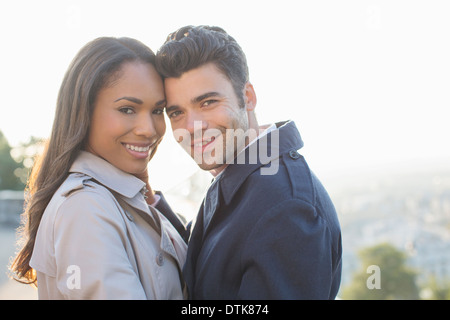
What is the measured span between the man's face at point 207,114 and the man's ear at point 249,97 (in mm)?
146

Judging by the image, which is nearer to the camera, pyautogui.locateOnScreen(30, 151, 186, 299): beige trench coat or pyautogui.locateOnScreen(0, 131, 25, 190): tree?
pyautogui.locateOnScreen(30, 151, 186, 299): beige trench coat

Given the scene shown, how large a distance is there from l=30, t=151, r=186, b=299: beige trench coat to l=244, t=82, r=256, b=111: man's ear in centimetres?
80

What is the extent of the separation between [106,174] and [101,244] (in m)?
0.42

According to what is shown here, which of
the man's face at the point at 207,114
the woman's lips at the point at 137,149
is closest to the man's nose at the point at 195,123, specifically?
the man's face at the point at 207,114

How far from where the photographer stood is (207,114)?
7.27ft

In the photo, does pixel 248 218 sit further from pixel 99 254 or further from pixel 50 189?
pixel 50 189

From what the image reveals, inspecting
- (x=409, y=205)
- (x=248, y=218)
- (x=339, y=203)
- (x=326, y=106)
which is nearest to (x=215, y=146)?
(x=248, y=218)

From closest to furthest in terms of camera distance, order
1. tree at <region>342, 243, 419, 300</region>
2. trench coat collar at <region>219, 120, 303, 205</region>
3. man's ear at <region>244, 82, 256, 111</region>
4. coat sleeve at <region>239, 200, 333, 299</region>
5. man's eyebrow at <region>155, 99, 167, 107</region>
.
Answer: coat sleeve at <region>239, 200, 333, 299</region>
trench coat collar at <region>219, 120, 303, 205</region>
man's eyebrow at <region>155, 99, 167, 107</region>
man's ear at <region>244, 82, 256, 111</region>
tree at <region>342, 243, 419, 300</region>

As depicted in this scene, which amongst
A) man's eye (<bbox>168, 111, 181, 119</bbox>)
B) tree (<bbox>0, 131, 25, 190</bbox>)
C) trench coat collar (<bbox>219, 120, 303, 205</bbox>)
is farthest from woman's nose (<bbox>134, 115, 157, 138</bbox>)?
tree (<bbox>0, 131, 25, 190</bbox>)

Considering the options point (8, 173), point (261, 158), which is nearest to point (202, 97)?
point (261, 158)

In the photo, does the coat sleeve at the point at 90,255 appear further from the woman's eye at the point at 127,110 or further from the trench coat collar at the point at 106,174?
the woman's eye at the point at 127,110

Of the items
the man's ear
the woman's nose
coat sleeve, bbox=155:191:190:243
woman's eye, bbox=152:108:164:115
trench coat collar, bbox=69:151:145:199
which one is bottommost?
coat sleeve, bbox=155:191:190:243

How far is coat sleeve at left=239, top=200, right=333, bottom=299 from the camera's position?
169 cm

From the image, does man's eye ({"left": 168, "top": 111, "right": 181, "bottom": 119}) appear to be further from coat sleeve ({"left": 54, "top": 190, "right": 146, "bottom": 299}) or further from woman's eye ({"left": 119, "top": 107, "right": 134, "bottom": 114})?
coat sleeve ({"left": 54, "top": 190, "right": 146, "bottom": 299})
